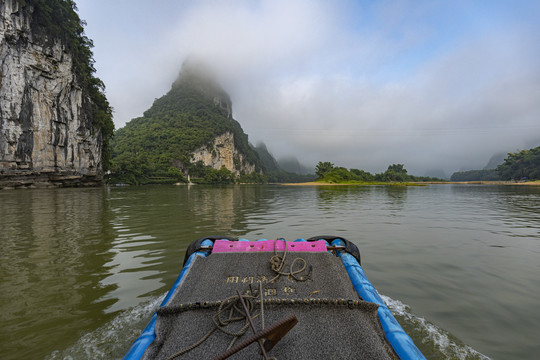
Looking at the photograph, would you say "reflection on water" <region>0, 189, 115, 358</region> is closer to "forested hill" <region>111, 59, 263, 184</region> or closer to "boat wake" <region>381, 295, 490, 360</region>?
"boat wake" <region>381, 295, 490, 360</region>

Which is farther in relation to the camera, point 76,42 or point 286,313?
point 76,42

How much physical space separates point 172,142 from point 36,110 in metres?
66.1

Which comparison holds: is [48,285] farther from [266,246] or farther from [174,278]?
[266,246]

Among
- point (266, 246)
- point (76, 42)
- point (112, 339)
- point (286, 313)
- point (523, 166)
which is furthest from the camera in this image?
point (523, 166)

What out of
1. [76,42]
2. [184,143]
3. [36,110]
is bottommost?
[36,110]

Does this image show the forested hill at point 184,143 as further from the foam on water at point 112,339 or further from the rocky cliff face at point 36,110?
the foam on water at point 112,339

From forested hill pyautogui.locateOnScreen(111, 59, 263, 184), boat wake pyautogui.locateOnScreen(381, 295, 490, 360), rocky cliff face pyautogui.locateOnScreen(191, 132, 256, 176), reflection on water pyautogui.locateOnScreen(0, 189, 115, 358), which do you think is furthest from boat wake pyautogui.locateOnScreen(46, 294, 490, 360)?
rocky cliff face pyautogui.locateOnScreen(191, 132, 256, 176)

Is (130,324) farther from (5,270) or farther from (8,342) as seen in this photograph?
(5,270)

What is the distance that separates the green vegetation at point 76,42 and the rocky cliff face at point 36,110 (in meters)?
0.72

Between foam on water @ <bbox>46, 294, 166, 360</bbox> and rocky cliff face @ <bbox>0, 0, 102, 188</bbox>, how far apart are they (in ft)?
116

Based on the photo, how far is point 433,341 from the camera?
2.38 m

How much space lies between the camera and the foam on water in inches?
84.4

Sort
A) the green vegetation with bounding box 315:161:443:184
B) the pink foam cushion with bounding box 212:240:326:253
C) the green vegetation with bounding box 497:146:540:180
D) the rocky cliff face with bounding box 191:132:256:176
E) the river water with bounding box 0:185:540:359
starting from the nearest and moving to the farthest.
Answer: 1. the river water with bounding box 0:185:540:359
2. the pink foam cushion with bounding box 212:240:326:253
3. the green vegetation with bounding box 497:146:540:180
4. the green vegetation with bounding box 315:161:443:184
5. the rocky cliff face with bounding box 191:132:256:176

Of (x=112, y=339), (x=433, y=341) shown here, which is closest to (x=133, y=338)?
(x=112, y=339)
